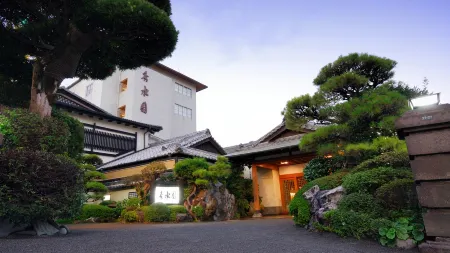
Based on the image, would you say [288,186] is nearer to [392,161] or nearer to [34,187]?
[392,161]

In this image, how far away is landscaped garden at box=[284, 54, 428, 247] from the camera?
466 cm

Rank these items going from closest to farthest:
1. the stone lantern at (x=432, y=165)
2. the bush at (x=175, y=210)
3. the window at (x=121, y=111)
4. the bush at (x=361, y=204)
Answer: the stone lantern at (x=432, y=165)
the bush at (x=361, y=204)
the bush at (x=175, y=210)
the window at (x=121, y=111)

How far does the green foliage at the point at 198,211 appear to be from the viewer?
11227 mm

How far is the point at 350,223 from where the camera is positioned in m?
4.87

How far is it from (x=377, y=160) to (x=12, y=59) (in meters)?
9.83

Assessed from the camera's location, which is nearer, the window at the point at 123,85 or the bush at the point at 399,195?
the bush at the point at 399,195

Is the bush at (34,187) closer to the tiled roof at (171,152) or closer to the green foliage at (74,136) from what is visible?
the green foliage at (74,136)

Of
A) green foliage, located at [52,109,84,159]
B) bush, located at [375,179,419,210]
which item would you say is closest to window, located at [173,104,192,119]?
green foliage, located at [52,109,84,159]

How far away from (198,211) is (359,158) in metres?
6.64

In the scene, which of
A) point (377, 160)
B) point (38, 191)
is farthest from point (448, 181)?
point (38, 191)

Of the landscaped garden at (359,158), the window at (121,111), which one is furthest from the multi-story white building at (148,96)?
the landscaped garden at (359,158)

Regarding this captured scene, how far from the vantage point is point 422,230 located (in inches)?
160

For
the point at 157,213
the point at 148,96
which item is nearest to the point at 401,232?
the point at 157,213

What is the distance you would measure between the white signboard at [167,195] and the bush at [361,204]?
7.86 metres
